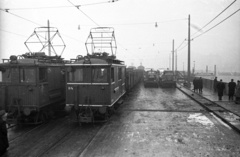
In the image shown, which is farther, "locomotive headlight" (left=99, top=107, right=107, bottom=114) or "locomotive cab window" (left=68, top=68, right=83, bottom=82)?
"locomotive cab window" (left=68, top=68, right=83, bottom=82)

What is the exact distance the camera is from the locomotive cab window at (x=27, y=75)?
1009 cm

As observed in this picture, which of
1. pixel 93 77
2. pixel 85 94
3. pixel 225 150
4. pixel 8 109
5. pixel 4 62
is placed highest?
pixel 4 62

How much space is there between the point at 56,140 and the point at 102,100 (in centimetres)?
306

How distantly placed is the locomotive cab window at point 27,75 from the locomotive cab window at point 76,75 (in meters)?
1.70

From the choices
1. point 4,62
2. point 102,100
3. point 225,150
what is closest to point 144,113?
point 102,100

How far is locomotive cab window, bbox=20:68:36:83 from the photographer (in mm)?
10086

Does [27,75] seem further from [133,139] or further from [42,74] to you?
[133,139]

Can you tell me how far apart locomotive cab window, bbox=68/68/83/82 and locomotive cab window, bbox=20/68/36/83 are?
1703 mm

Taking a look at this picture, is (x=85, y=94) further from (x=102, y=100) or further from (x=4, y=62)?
(x=4, y=62)

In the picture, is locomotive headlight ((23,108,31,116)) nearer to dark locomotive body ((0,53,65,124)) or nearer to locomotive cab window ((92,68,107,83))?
dark locomotive body ((0,53,65,124))

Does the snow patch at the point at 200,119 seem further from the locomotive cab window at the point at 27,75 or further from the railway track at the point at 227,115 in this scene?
the locomotive cab window at the point at 27,75

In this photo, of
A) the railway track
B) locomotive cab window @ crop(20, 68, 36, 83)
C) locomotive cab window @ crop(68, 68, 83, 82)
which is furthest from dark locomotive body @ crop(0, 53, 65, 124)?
the railway track

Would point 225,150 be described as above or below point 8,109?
below

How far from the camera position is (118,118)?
39.3ft
